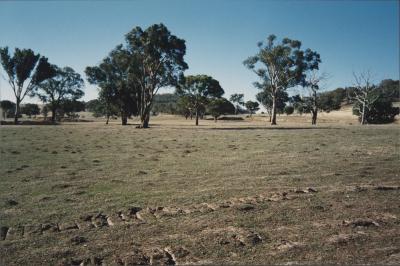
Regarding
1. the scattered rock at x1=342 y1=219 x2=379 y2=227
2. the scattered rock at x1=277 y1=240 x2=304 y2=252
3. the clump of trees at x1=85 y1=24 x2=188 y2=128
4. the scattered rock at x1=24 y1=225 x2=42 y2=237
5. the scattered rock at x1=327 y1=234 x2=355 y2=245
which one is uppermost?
the clump of trees at x1=85 y1=24 x2=188 y2=128

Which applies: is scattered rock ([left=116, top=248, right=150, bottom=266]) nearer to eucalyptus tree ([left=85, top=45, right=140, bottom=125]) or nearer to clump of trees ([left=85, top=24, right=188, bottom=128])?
clump of trees ([left=85, top=24, right=188, bottom=128])

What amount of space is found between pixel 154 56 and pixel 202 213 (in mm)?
48505

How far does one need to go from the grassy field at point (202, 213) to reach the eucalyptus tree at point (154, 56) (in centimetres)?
4054

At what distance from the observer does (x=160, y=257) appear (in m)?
6.34

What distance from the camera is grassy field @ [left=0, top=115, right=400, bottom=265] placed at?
21.2 ft

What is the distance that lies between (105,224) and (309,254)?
462cm

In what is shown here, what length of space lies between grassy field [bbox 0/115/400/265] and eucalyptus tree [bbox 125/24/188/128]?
4054 cm

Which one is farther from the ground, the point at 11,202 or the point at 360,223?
the point at 360,223

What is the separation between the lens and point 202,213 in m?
8.68

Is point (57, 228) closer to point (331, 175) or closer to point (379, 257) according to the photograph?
point (379, 257)

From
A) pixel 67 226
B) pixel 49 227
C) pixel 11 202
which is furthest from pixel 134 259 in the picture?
pixel 11 202

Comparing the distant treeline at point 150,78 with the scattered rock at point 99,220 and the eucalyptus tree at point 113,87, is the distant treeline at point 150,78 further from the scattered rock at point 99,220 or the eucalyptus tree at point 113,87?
the scattered rock at point 99,220

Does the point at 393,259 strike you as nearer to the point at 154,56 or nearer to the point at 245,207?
the point at 245,207

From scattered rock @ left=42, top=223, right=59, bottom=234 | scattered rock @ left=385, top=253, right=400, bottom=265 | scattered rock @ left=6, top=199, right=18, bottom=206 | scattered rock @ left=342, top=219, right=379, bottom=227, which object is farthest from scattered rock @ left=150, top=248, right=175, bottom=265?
scattered rock @ left=6, top=199, right=18, bottom=206
